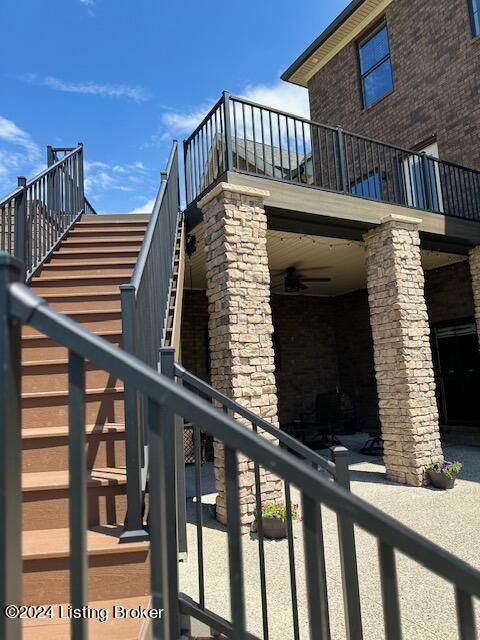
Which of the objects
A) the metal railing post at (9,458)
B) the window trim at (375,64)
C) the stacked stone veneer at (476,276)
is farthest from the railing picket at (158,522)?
the window trim at (375,64)

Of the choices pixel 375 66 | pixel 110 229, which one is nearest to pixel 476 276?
pixel 375 66

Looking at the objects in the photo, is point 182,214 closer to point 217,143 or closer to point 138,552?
point 217,143

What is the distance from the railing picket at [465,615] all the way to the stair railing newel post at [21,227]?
4409mm

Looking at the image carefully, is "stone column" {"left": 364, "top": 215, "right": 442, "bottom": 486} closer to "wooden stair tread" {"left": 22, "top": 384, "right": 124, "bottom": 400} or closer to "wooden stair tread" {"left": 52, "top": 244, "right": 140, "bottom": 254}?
"wooden stair tread" {"left": 52, "top": 244, "right": 140, "bottom": 254}

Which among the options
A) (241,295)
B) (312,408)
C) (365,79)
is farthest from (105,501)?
(365,79)

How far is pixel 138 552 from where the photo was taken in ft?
6.25

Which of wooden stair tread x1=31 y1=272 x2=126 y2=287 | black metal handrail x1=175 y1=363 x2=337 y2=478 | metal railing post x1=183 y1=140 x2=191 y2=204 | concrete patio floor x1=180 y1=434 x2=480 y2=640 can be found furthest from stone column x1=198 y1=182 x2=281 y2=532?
black metal handrail x1=175 y1=363 x2=337 y2=478

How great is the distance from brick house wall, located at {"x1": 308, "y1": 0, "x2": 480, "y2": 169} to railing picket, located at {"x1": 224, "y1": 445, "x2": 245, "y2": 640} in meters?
10.1

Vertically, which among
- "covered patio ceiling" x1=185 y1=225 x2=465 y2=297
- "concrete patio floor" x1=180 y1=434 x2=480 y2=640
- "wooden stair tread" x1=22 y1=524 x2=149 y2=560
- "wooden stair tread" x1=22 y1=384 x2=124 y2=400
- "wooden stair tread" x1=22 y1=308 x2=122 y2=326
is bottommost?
"concrete patio floor" x1=180 y1=434 x2=480 y2=640

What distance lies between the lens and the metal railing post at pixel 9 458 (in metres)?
0.82

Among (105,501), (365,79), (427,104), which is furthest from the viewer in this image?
(365,79)

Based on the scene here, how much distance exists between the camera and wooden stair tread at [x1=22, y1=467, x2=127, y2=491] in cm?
220

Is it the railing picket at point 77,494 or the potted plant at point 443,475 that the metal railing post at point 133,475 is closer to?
the railing picket at point 77,494

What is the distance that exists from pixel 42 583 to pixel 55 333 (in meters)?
1.52
